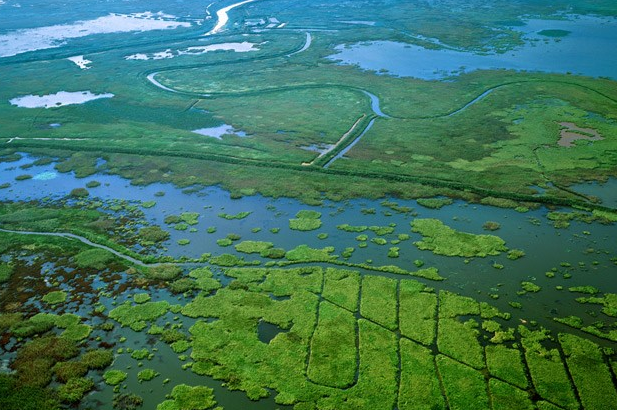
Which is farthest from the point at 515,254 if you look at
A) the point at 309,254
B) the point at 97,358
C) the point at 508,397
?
the point at 97,358

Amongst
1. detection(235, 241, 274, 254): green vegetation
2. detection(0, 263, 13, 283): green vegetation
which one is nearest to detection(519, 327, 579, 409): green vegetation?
detection(235, 241, 274, 254): green vegetation

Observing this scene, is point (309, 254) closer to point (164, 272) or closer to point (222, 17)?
point (164, 272)

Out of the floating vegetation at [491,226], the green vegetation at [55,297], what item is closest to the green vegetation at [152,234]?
the green vegetation at [55,297]

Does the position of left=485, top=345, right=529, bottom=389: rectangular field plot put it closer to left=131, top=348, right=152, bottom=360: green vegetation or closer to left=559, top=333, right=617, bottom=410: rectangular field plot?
left=559, top=333, right=617, bottom=410: rectangular field plot

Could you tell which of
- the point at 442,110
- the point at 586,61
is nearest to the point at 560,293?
the point at 442,110

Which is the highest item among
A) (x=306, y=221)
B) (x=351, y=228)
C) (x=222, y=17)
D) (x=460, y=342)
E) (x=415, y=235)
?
(x=222, y=17)

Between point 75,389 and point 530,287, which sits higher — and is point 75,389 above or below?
below

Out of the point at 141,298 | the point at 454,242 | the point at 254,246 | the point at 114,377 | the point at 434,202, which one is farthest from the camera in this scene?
the point at 434,202

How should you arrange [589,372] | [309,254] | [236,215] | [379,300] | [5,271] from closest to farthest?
[589,372]
[379,300]
[5,271]
[309,254]
[236,215]

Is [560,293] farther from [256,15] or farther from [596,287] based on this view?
[256,15]
